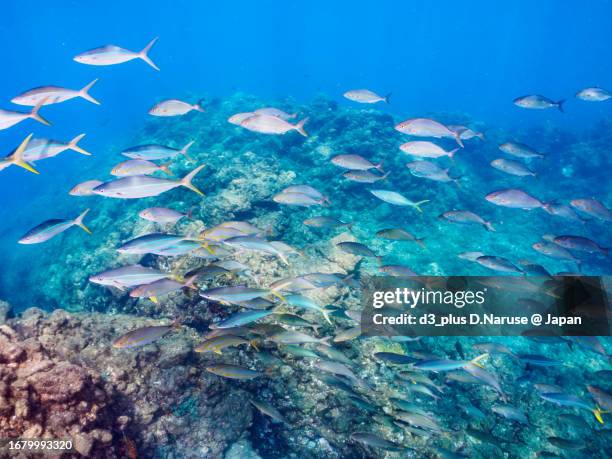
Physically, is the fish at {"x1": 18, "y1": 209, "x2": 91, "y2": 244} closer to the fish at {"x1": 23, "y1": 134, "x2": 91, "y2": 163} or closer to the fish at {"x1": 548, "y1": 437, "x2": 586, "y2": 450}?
the fish at {"x1": 23, "y1": 134, "x2": 91, "y2": 163}

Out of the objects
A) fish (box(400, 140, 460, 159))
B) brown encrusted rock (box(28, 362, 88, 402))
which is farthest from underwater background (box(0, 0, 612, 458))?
fish (box(400, 140, 460, 159))

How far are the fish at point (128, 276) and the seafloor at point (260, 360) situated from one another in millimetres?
1012

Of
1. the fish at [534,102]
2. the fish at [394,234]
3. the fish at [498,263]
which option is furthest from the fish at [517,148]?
the fish at [394,234]

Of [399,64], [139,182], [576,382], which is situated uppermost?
[399,64]

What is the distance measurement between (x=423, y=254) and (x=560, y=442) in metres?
6.84

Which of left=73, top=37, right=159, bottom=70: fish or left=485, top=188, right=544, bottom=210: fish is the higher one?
left=73, top=37, right=159, bottom=70: fish

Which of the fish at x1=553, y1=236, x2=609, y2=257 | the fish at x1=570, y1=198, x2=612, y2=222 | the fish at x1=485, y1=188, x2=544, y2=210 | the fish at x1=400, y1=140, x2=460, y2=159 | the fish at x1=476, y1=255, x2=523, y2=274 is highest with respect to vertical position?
the fish at x1=400, y1=140, x2=460, y2=159

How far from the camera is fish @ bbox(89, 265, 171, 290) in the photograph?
380 centimetres

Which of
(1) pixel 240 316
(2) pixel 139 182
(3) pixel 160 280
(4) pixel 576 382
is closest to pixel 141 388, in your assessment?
(3) pixel 160 280

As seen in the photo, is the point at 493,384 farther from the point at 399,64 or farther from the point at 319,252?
the point at 399,64

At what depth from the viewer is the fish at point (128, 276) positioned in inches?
150

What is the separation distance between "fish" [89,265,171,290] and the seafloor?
101 cm

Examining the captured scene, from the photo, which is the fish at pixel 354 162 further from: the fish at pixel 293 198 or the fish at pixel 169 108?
the fish at pixel 169 108

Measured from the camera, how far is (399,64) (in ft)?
414
